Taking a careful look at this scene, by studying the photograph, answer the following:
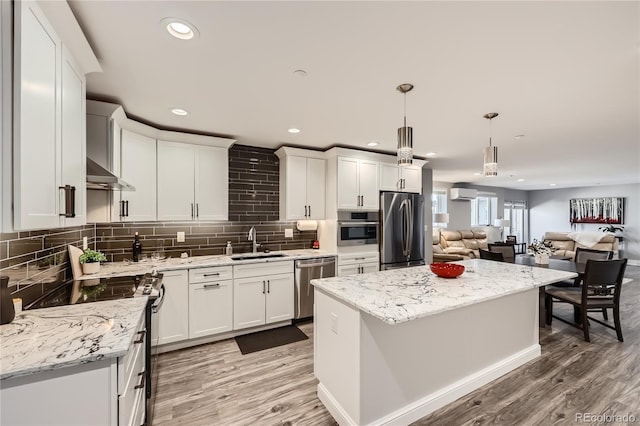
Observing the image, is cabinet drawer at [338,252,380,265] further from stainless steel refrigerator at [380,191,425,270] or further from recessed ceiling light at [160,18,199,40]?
recessed ceiling light at [160,18,199,40]

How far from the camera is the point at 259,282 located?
3.42 m

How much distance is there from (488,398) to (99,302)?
2871mm

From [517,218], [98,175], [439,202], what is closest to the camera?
[98,175]

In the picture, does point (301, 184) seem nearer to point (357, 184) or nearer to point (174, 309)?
point (357, 184)

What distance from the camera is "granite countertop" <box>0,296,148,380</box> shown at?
1051 millimetres

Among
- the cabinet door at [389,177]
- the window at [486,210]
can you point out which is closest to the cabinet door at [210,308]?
the cabinet door at [389,177]

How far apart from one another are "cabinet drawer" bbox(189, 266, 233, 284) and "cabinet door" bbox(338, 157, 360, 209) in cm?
170

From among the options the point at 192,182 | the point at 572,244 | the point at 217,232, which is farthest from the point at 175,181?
the point at 572,244

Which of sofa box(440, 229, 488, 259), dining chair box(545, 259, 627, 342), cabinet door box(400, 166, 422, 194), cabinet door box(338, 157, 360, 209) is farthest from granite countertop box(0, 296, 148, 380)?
sofa box(440, 229, 488, 259)

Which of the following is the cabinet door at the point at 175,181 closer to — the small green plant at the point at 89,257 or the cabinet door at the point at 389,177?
the small green plant at the point at 89,257

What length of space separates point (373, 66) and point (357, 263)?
2.78m

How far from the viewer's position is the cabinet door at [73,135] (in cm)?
145

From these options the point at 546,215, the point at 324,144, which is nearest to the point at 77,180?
the point at 324,144

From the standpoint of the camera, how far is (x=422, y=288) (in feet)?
6.78
